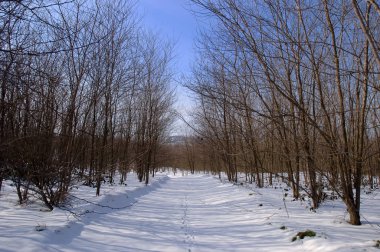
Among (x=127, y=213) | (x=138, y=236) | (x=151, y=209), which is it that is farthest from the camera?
(x=151, y=209)

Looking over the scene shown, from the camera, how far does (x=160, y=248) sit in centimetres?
506

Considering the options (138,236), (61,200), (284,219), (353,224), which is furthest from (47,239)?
(353,224)

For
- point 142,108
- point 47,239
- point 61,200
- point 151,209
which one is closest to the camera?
point 47,239

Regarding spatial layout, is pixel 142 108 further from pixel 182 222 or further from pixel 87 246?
pixel 87 246

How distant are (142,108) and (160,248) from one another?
14.2 metres

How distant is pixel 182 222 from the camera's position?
7.30 metres

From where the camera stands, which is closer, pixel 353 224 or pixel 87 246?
pixel 87 246

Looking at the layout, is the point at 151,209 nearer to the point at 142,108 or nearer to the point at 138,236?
the point at 138,236

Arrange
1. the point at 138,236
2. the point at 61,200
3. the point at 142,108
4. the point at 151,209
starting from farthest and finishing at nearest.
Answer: the point at 142,108, the point at 151,209, the point at 61,200, the point at 138,236

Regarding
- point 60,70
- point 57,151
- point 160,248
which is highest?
point 60,70

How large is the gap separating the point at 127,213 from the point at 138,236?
8.73ft

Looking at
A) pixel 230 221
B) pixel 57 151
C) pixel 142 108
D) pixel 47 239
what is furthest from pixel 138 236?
pixel 142 108

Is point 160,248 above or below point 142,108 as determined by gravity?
below

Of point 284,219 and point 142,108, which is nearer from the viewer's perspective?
point 284,219
